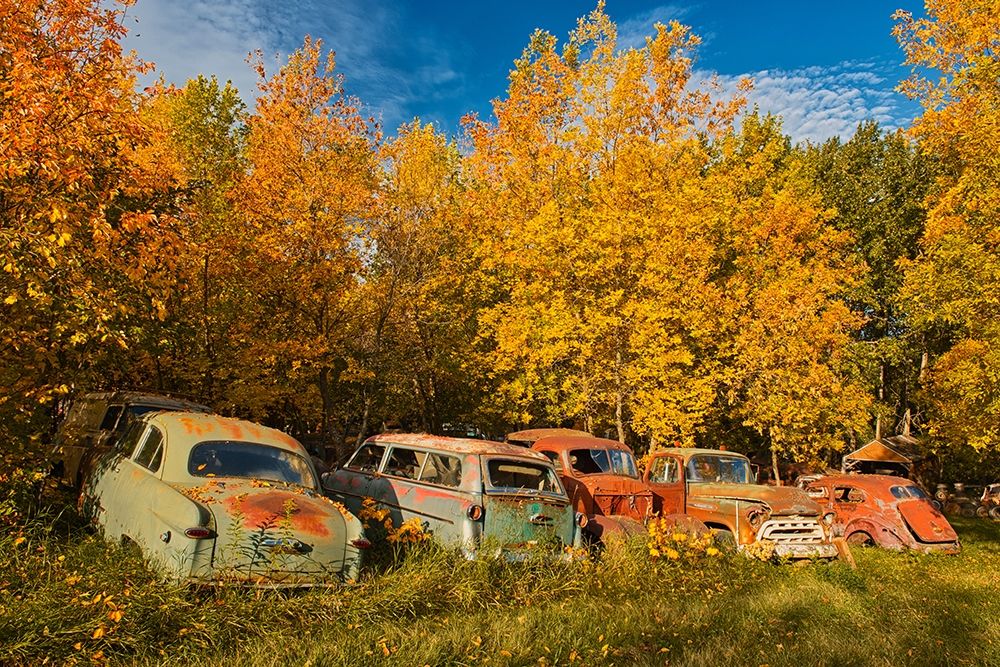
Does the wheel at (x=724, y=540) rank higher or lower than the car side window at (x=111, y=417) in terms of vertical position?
lower

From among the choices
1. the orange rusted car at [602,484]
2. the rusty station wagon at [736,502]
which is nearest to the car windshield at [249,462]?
the orange rusted car at [602,484]

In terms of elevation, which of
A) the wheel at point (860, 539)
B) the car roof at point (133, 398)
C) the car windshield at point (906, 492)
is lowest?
the wheel at point (860, 539)

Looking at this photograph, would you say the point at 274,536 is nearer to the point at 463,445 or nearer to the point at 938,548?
the point at 463,445

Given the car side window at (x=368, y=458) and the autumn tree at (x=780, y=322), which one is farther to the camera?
the autumn tree at (x=780, y=322)

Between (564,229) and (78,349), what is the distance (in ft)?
38.9

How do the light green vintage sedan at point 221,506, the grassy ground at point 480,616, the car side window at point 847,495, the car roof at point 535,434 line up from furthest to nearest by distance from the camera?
the car side window at point 847,495 → the car roof at point 535,434 → the light green vintage sedan at point 221,506 → the grassy ground at point 480,616

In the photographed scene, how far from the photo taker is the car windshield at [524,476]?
27.9ft

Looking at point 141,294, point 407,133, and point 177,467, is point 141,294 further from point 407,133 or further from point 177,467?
point 407,133

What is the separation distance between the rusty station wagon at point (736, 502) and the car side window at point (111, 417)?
916 centimetres

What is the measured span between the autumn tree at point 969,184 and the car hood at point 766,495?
6.55m

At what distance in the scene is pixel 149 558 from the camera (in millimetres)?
5828

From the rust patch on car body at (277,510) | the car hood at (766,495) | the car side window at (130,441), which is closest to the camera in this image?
the rust patch on car body at (277,510)

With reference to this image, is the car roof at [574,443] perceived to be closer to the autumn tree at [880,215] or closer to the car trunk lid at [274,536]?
the car trunk lid at [274,536]

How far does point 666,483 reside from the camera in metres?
12.0
